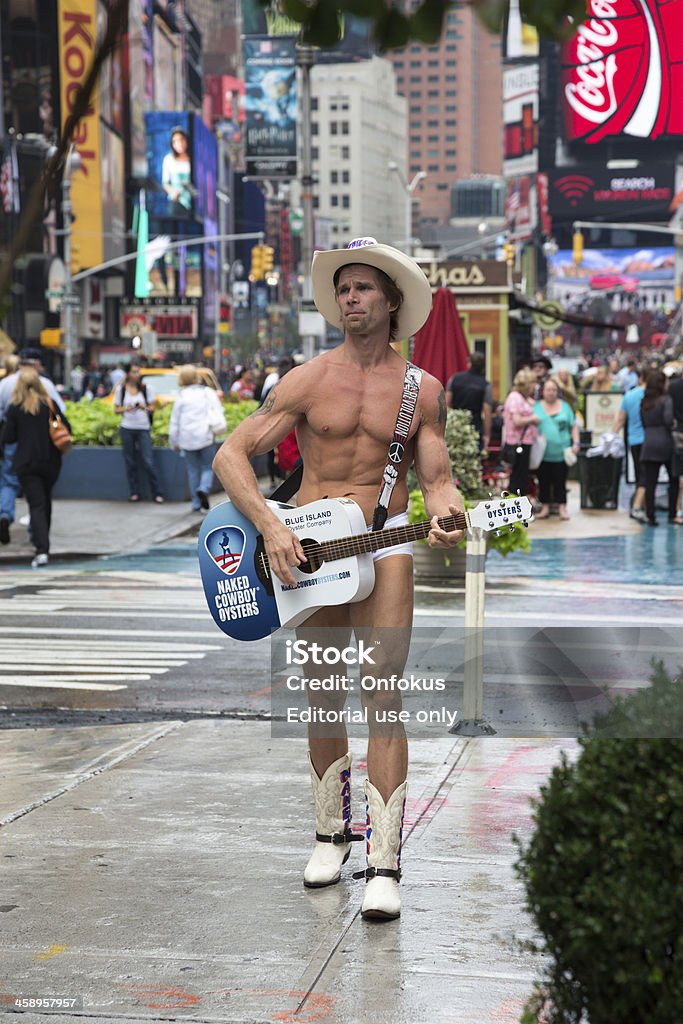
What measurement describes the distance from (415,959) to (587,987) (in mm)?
1777

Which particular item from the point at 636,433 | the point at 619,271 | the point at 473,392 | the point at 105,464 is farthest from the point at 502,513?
the point at 619,271

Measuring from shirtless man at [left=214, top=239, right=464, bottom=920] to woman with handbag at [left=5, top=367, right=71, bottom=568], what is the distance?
10178 mm

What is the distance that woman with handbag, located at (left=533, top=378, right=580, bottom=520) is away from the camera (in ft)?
63.8

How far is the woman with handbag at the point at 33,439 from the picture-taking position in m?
15.2

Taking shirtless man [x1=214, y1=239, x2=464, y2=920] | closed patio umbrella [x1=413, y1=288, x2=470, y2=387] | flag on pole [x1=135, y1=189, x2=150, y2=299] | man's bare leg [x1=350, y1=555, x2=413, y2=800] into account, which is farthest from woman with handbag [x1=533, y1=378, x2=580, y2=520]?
flag on pole [x1=135, y1=189, x2=150, y2=299]

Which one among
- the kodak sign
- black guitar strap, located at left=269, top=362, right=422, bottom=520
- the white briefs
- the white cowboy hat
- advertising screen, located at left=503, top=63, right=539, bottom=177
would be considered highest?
advertising screen, located at left=503, top=63, right=539, bottom=177

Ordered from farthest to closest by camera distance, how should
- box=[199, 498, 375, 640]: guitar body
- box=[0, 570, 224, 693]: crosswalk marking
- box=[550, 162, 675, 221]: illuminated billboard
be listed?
box=[550, 162, 675, 221]: illuminated billboard → box=[0, 570, 224, 693]: crosswalk marking → box=[199, 498, 375, 640]: guitar body

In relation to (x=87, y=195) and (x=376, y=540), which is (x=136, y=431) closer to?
(x=376, y=540)

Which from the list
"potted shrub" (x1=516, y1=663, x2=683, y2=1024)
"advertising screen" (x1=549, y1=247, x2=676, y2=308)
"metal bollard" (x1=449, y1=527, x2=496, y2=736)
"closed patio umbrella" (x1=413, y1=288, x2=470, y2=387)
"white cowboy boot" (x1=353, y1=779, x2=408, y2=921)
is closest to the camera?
"potted shrub" (x1=516, y1=663, x2=683, y2=1024)

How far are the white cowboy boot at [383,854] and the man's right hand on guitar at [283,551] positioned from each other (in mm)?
762

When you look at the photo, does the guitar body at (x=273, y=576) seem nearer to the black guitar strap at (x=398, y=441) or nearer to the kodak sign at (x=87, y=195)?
the black guitar strap at (x=398, y=441)

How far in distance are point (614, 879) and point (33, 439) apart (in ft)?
42.5

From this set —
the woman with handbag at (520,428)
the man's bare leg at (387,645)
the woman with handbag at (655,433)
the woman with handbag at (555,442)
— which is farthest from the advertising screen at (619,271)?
the man's bare leg at (387,645)

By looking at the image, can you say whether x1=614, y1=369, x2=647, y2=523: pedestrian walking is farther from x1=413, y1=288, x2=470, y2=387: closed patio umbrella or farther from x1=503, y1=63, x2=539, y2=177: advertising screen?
x1=503, y1=63, x2=539, y2=177: advertising screen
